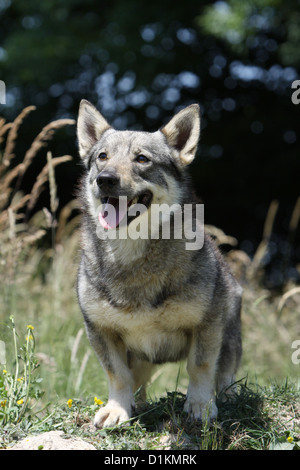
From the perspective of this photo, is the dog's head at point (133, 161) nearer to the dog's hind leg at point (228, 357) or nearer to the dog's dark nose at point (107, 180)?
the dog's dark nose at point (107, 180)

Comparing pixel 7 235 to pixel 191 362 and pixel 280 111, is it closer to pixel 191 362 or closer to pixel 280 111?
pixel 191 362

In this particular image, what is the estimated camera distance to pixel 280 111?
11.1m

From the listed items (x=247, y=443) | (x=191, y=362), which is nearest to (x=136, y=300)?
(x=191, y=362)

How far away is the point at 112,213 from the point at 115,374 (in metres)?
1.01

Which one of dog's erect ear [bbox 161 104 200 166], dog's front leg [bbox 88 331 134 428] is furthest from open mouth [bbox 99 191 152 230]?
dog's front leg [bbox 88 331 134 428]

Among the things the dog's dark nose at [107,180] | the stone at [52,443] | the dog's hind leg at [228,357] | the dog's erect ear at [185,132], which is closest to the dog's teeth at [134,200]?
the dog's dark nose at [107,180]

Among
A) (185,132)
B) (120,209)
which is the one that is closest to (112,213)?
(120,209)

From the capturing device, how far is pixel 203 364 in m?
3.39

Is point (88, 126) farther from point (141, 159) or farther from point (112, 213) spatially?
point (112, 213)

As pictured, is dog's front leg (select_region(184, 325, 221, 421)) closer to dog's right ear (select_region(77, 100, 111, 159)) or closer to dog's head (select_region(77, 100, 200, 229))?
dog's head (select_region(77, 100, 200, 229))

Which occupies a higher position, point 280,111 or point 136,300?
point 280,111

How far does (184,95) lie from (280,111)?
1978mm

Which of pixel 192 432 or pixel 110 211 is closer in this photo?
pixel 192 432
